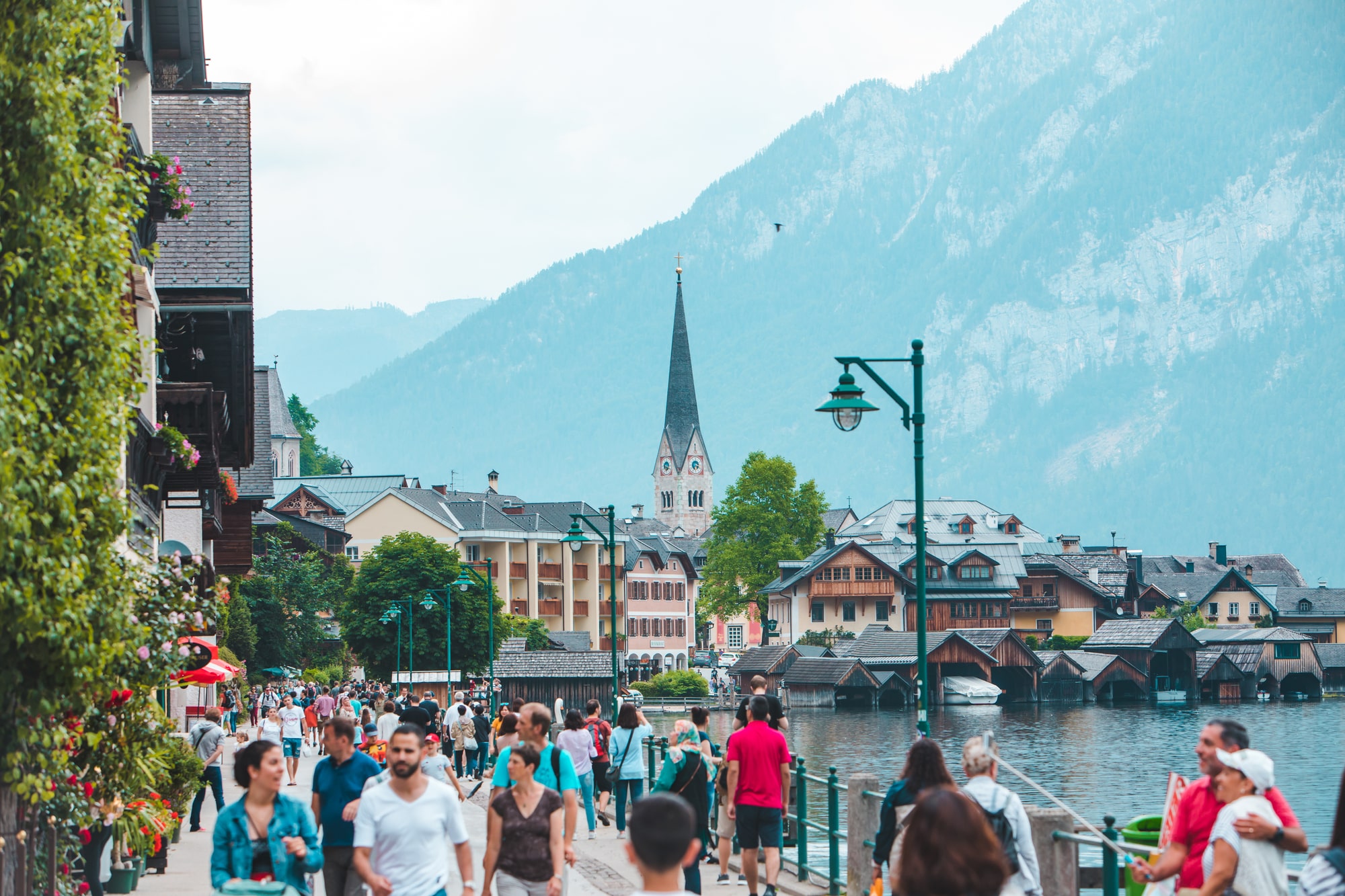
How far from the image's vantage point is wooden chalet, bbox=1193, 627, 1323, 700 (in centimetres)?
11975

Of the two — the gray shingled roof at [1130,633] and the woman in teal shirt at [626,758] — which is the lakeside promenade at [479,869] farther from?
the gray shingled roof at [1130,633]

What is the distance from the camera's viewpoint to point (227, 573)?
48500 millimetres

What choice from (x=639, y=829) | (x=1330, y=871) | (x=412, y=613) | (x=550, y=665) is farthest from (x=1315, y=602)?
(x=639, y=829)

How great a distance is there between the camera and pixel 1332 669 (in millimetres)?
125812

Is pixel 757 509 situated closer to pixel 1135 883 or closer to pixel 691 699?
pixel 691 699

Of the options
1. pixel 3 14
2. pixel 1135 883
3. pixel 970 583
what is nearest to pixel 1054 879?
pixel 1135 883

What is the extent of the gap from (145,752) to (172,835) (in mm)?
7475

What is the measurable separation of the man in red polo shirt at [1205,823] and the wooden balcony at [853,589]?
10934 cm

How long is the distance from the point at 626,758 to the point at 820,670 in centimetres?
8959

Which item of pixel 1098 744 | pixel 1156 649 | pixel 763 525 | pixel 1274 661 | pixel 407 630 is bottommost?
pixel 1098 744

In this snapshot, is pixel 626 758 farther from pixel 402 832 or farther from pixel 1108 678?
pixel 1108 678

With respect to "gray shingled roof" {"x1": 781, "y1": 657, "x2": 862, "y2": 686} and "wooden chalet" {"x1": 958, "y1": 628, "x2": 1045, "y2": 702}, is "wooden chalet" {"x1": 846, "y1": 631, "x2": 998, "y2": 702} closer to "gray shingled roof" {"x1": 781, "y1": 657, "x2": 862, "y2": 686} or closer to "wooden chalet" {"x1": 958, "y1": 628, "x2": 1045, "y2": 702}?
"wooden chalet" {"x1": 958, "y1": 628, "x2": 1045, "y2": 702}

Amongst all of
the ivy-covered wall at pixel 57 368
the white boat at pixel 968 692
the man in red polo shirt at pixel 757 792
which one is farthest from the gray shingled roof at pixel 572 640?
the ivy-covered wall at pixel 57 368

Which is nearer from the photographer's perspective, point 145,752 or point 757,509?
point 145,752
